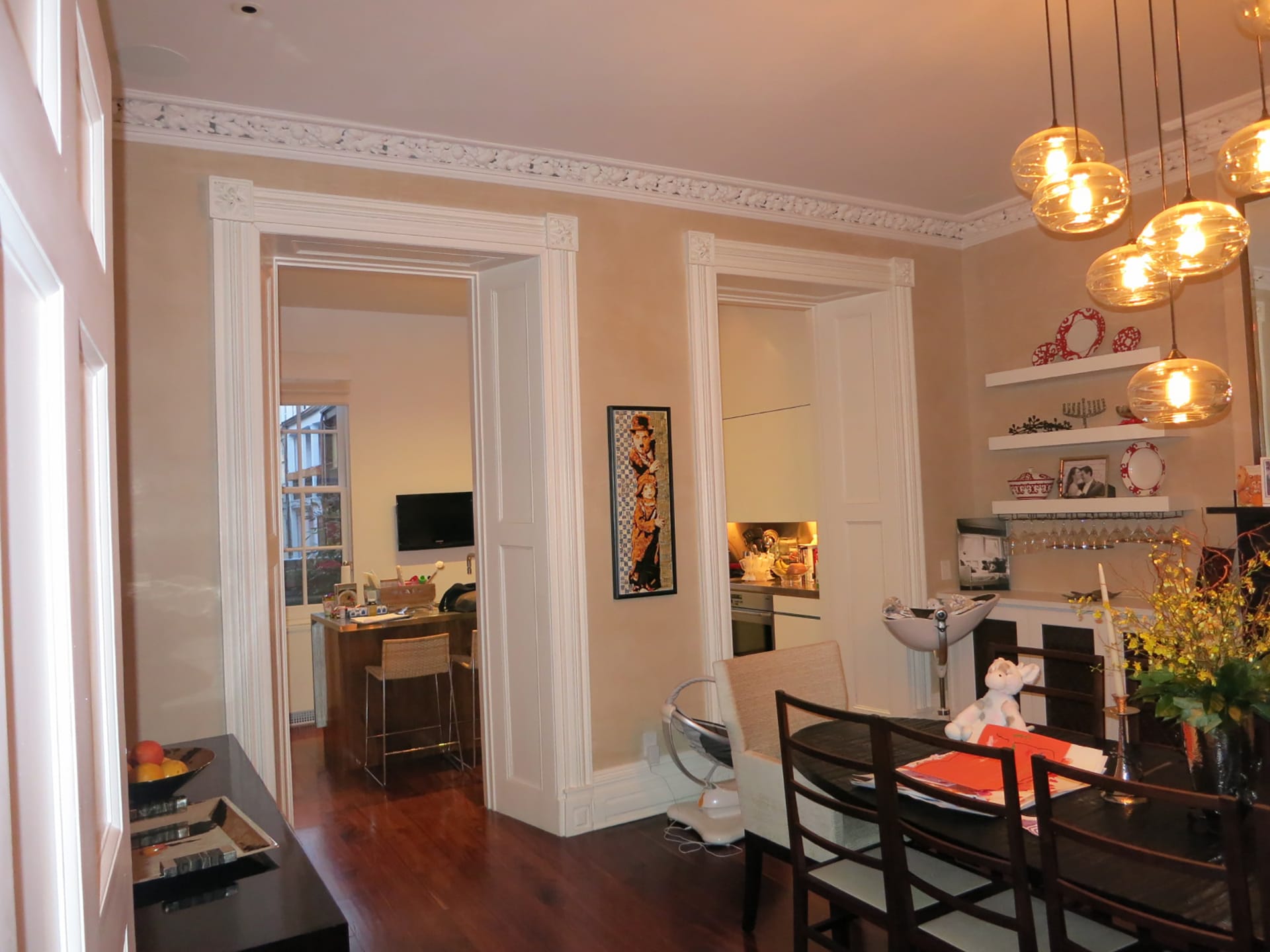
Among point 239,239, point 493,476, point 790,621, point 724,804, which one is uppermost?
point 239,239

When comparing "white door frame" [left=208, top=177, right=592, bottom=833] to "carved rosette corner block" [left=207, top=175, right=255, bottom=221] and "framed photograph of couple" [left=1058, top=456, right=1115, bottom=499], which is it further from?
"framed photograph of couple" [left=1058, top=456, right=1115, bottom=499]

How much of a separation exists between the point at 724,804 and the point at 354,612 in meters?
3.09

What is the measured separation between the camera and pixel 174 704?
11.1ft

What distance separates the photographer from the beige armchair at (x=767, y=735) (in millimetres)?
2820

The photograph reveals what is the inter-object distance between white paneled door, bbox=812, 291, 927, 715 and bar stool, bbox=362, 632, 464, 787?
7.69 ft

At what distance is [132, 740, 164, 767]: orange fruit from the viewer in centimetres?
229

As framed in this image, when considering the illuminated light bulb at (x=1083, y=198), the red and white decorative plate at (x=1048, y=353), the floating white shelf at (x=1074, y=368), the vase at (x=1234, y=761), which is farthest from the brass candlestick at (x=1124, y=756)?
the red and white decorative plate at (x=1048, y=353)

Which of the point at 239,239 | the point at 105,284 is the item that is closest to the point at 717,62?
the point at 239,239

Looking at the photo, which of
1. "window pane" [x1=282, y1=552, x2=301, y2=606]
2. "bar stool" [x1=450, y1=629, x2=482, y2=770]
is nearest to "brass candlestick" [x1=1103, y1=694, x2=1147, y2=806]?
"bar stool" [x1=450, y1=629, x2=482, y2=770]

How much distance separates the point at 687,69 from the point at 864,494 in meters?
2.80

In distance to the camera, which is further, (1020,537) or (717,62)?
(1020,537)

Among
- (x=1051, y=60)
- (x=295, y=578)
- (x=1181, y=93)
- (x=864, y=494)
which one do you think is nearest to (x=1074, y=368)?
(x=864, y=494)

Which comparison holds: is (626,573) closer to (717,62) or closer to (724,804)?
(724,804)

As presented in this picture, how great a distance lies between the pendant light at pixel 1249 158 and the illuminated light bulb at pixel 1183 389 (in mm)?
418
